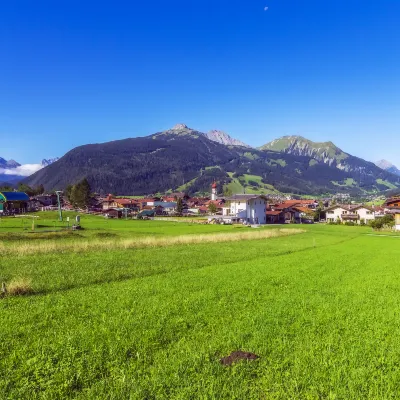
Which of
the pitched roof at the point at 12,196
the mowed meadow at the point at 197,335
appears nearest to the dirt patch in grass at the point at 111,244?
the mowed meadow at the point at 197,335

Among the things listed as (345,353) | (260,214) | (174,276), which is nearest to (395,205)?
(260,214)

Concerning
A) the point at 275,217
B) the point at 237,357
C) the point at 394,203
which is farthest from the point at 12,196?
the point at 394,203

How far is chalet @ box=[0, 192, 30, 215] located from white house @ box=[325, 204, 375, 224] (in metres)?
115

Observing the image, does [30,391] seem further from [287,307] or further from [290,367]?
[287,307]

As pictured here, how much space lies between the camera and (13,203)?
116 metres

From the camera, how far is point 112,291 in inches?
722

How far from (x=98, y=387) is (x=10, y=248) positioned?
94.1 feet

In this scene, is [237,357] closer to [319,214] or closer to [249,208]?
[249,208]

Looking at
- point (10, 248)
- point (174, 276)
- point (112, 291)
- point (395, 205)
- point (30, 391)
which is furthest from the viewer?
point (395, 205)

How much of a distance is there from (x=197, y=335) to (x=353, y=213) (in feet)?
478

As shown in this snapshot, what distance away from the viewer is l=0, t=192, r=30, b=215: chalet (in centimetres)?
11156

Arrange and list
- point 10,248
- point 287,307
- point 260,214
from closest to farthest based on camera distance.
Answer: point 287,307 → point 10,248 → point 260,214

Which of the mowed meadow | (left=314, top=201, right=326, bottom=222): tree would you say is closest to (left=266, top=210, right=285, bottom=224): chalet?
(left=314, top=201, right=326, bottom=222): tree

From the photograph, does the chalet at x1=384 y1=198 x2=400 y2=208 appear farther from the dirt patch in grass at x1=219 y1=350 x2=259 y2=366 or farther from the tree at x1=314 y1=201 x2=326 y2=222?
the dirt patch in grass at x1=219 y1=350 x2=259 y2=366
